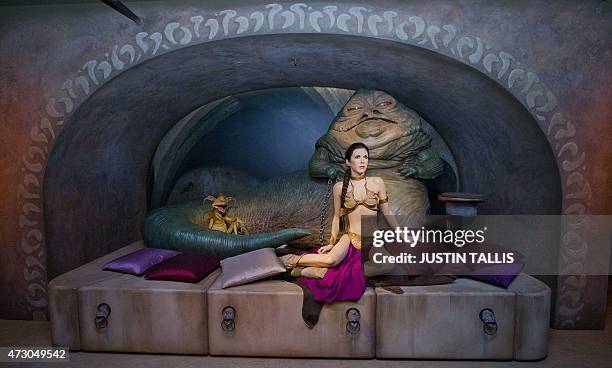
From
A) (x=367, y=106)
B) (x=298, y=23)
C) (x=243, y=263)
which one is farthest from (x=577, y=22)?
(x=243, y=263)

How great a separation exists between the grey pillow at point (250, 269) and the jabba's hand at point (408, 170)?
159cm

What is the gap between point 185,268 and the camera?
3129 millimetres

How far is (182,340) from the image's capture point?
296cm

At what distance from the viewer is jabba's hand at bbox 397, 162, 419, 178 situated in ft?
13.2

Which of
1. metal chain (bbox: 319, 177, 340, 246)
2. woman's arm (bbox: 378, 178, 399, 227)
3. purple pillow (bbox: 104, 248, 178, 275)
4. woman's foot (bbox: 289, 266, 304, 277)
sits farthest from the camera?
metal chain (bbox: 319, 177, 340, 246)

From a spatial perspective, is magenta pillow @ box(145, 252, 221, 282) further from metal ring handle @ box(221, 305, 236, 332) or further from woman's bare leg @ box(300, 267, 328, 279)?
woman's bare leg @ box(300, 267, 328, 279)

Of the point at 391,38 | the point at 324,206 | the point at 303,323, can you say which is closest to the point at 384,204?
the point at 324,206

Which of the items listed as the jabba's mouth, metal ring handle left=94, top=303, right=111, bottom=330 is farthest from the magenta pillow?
the jabba's mouth

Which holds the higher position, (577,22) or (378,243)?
(577,22)

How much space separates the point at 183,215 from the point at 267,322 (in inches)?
69.4

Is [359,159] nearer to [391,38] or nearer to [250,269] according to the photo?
[391,38]

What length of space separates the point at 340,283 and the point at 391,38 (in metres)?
1.86

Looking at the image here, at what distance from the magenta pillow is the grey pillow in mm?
163

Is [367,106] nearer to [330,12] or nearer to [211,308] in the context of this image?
[330,12]
